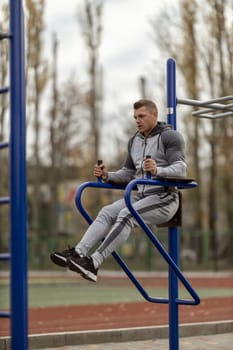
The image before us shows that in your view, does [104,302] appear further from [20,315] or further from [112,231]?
[20,315]

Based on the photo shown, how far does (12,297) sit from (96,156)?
2882 cm

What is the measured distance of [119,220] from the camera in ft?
15.9

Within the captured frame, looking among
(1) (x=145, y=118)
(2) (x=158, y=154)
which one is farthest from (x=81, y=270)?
(1) (x=145, y=118)

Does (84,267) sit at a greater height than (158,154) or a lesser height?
lesser

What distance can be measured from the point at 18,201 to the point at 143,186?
166 centimetres

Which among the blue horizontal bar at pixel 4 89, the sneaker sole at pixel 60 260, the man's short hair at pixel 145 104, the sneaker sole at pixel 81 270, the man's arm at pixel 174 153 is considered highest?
the man's short hair at pixel 145 104

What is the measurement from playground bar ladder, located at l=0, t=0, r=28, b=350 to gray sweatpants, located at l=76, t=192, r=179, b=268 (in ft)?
3.55

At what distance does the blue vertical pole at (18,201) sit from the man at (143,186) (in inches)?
41.1

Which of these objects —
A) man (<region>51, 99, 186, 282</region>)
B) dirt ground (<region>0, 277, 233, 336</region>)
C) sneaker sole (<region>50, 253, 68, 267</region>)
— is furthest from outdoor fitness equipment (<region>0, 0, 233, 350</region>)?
dirt ground (<region>0, 277, 233, 336</region>)

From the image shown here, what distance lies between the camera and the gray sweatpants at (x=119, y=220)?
4.79 meters

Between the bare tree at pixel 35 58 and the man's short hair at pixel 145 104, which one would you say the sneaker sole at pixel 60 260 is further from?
the bare tree at pixel 35 58

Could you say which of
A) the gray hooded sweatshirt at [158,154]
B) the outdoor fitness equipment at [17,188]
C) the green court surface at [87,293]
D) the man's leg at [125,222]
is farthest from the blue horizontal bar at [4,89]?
the green court surface at [87,293]

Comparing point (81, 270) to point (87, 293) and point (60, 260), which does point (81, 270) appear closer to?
point (60, 260)

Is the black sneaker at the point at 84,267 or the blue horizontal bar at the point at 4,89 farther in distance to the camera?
the black sneaker at the point at 84,267
